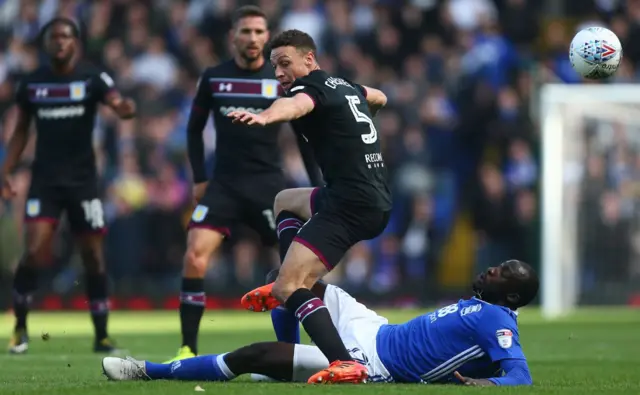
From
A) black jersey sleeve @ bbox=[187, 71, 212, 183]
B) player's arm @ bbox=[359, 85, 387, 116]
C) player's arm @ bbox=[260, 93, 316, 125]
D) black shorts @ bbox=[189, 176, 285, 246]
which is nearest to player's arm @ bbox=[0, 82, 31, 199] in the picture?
black jersey sleeve @ bbox=[187, 71, 212, 183]

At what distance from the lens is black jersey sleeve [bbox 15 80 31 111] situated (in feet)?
40.8

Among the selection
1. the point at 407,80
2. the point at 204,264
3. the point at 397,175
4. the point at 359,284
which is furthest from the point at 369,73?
the point at 204,264

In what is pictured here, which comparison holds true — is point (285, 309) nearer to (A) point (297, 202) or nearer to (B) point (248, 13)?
(A) point (297, 202)

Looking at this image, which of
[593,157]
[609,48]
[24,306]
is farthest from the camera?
[593,157]

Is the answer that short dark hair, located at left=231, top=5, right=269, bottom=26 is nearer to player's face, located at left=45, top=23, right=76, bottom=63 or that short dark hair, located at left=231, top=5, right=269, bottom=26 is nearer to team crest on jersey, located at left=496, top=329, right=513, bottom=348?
player's face, located at left=45, top=23, right=76, bottom=63

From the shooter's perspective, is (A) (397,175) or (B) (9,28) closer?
(A) (397,175)

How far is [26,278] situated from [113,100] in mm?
1867

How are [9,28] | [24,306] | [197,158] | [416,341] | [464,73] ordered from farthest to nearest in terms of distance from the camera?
[9,28] → [464,73] → [24,306] → [197,158] → [416,341]

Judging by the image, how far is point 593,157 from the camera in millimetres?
20625

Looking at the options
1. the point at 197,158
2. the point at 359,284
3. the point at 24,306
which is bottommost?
the point at 359,284

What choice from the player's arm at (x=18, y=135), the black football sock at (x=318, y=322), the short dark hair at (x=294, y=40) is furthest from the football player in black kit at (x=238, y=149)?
the black football sock at (x=318, y=322)

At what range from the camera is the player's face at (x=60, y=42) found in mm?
12164

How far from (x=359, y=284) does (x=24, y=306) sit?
9.56m

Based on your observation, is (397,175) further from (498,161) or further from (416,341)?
(416,341)
